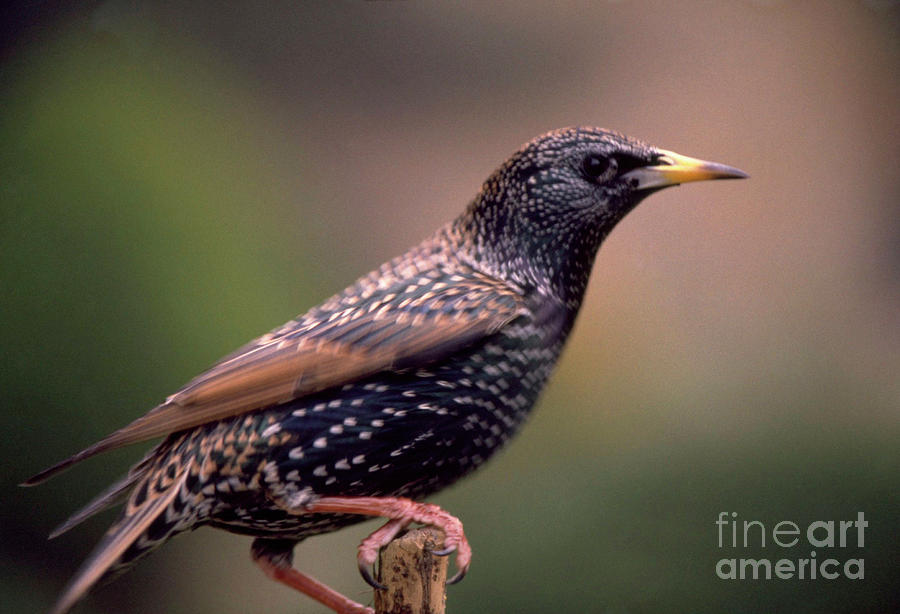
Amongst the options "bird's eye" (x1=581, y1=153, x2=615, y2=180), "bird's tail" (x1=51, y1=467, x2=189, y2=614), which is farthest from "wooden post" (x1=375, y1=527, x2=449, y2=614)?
"bird's eye" (x1=581, y1=153, x2=615, y2=180)

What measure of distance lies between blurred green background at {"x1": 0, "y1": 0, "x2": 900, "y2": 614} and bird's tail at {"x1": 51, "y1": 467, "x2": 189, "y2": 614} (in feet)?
3.37

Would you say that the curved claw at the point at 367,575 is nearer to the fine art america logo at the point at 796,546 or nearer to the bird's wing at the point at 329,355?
the bird's wing at the point at 329,355

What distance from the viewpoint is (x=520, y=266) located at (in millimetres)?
2520

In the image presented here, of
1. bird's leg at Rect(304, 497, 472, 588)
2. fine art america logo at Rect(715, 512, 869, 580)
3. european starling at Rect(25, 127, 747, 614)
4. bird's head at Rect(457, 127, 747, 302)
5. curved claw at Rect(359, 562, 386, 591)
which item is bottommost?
fine art america logo at Rect(715, 512, 869, 580)

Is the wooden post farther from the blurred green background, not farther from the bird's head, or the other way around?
the blurred green background

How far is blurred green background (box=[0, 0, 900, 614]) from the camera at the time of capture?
11.5 ft

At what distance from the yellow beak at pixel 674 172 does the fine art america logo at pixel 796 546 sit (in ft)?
5.28

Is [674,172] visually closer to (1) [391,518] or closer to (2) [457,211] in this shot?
(1) [391,518]

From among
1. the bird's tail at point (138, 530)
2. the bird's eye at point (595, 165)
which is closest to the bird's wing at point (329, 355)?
the bird's tail at point (138, 530)

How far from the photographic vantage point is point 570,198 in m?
2.53

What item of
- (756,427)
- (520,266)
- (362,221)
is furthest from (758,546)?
(362,221)

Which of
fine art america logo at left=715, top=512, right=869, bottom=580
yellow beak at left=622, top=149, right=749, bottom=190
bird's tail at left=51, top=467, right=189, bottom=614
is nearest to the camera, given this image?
bird's tail at left=51, top=467, right=189, bottom=614

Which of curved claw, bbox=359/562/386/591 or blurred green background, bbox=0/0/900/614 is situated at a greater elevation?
blurred green background, bbox=0/0/900/614

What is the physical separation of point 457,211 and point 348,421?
2431 mm
